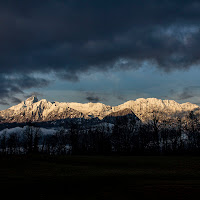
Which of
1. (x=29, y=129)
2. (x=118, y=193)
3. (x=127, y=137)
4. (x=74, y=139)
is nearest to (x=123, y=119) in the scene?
(x=127, y=137)

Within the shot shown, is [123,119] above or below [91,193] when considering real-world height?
above

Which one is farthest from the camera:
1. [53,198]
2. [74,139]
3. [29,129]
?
[29,129]

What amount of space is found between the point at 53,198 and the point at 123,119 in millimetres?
133877

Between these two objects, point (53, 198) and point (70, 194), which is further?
point (70, 194)

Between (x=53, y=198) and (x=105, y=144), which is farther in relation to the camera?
(x=105, y=144)

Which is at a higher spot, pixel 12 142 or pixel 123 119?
pixel 123 119

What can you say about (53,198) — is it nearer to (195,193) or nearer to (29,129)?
(195,193)

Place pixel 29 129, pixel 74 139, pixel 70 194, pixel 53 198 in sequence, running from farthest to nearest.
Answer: pixel 29 129 < pixel 74 139 < pixel 70 194 < pixel 53 198

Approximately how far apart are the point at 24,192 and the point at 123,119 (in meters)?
132

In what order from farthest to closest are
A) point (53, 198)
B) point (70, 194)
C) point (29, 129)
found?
point (29, 129)
point (70, 194)
point (53, 198)

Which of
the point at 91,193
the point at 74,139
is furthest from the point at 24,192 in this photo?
the point at 74,139

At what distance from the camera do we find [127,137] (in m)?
135

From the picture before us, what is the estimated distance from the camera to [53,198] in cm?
1435

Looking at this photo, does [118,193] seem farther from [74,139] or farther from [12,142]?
[12,142]
